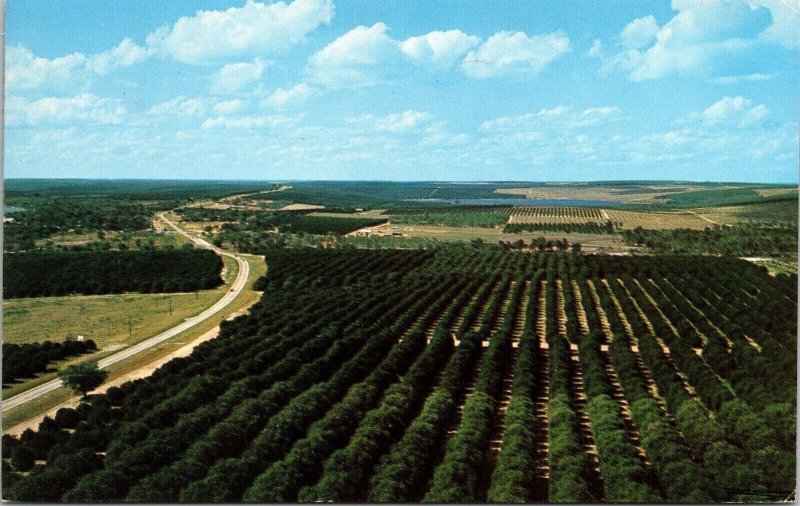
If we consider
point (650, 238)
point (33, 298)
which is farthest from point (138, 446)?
point (650, 238)

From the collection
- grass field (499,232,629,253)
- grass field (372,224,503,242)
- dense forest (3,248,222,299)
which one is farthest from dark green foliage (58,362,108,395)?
grass field (372,224,503,242)

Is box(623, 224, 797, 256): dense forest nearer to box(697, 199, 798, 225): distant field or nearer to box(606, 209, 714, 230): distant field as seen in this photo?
box(697, 199, 798, 225): distant field

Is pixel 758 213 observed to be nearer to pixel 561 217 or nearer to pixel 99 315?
pixel 561 217

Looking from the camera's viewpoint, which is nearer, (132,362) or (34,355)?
(34,355)

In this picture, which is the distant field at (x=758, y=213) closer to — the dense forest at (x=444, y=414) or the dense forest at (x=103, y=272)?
the dense forest at (x=444, y=414)

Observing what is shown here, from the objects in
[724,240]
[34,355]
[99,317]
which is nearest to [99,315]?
[99,317]

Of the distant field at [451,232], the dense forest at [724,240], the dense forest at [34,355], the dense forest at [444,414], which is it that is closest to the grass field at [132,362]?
the dense forest at [34,355]
